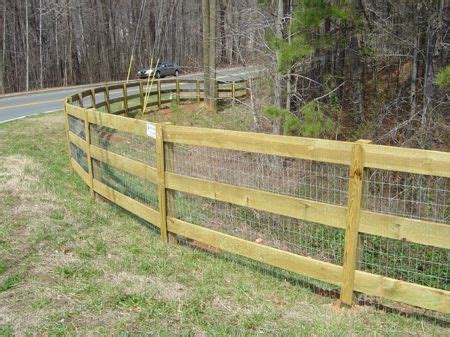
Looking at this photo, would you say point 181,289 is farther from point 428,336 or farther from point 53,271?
point 428,336

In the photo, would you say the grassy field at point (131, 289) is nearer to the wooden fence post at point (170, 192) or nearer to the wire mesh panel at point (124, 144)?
the wooden fence post at point (170, 192)

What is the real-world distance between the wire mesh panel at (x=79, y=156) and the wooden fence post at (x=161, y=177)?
3.09 metres

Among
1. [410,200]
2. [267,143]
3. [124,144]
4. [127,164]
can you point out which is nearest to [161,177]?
[127,164]

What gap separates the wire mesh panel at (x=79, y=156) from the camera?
8047 mm

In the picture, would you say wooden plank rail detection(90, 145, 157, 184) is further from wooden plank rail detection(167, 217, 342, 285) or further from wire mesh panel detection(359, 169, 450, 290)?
wire mesh panel detection(359, 169, 450, 290)

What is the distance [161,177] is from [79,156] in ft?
12.9

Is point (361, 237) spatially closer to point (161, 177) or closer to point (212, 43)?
point (161, 177)

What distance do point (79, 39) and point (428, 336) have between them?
4200cm

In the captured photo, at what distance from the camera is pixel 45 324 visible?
342 cm

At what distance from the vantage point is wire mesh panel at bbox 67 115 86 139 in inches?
322

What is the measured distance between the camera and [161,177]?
519 centimetres

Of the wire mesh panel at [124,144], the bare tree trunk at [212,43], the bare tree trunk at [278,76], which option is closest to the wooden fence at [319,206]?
the wire mesh panel at [124,144]

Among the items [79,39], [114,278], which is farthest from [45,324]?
[79,39]

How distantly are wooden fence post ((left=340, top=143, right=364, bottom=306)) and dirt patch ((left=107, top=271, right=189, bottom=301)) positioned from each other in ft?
4.52
